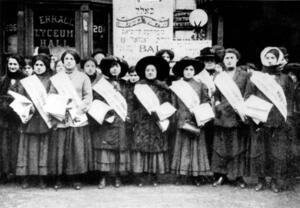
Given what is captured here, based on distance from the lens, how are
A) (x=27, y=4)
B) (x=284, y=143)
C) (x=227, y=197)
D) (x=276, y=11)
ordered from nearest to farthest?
(x=227, y=197) < (x=284, y=143) < (x=27, y=4) < (x=276, y=11)

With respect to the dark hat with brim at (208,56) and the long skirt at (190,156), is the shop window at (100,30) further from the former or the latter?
the long skirt at (190,156)

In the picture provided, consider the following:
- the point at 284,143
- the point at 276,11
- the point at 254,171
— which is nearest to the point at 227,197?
the point at 254,171

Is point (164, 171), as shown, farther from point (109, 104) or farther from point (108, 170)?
point (109, 104)

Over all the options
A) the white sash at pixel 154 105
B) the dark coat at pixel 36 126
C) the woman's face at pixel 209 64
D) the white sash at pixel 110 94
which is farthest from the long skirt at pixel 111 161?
the woman's face at pixel 209 64

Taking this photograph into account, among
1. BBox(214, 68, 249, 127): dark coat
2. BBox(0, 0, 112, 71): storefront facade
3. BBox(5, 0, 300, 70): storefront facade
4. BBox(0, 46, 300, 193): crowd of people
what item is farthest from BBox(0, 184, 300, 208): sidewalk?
BBox(5, 0, 300, 70): storefront facade

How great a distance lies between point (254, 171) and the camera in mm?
6449

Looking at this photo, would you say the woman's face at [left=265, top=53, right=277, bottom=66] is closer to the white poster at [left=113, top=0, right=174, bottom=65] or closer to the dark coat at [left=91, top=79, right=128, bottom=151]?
the dark coat at [left=91, top=79, right=128, bottom=151]

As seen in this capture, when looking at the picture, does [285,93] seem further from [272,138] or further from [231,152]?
[231,152]

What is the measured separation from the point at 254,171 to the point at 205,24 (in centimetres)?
396

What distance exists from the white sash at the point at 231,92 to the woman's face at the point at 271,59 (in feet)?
1.74

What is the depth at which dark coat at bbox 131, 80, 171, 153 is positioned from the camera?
21.3 ft

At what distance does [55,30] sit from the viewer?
923cm

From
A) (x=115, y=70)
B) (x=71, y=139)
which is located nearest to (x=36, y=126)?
(x=71, y=139)

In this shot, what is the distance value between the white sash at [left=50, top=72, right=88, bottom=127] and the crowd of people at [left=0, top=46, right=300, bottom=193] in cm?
1
